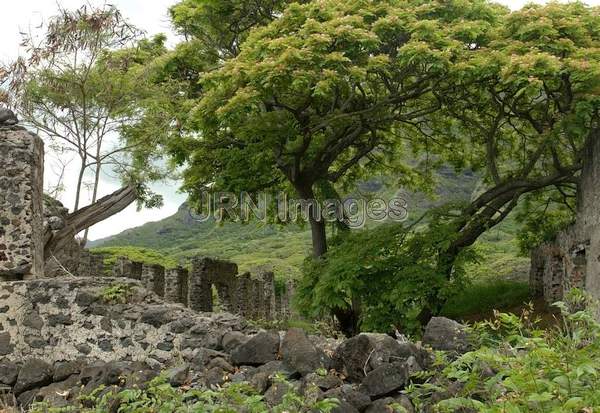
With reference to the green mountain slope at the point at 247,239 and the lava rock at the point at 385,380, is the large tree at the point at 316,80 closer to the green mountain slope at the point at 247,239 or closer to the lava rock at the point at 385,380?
the lava rock at the point at 385,380

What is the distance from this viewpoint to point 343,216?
18.3 metres

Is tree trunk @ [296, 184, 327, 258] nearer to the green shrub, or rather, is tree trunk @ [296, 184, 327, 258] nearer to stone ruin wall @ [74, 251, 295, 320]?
stone ruin wall @ [74, 251, 295, 320]

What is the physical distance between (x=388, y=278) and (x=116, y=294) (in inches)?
285

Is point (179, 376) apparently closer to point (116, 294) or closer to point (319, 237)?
point (116, 294)

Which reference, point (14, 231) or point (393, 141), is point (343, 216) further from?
point (14, 231)

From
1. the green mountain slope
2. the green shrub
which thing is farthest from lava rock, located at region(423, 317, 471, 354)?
the green mountain slope

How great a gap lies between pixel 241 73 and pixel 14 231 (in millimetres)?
5712

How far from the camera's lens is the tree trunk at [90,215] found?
12474 mm

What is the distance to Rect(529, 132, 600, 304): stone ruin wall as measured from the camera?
46.7 ft

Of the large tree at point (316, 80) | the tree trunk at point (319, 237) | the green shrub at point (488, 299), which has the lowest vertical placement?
the green shrub at point (488, 299)

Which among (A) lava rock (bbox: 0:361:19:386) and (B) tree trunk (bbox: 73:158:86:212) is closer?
(A) lava rock (bbox: 0:361:19:386)

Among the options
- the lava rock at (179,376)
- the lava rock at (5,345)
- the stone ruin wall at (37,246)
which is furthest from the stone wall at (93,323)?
the lava rock at (179,376)

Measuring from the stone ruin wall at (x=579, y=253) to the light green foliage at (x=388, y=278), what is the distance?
252cm

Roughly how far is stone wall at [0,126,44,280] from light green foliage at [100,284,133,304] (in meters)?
1.27
